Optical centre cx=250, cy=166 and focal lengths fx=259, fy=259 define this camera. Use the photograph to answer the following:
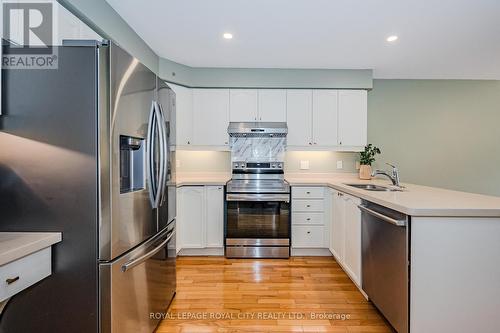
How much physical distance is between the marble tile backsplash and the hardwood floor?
1373mm

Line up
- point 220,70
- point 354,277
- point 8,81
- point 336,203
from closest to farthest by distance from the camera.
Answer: point 8,81 → point 354,277 → point 336,203 → point 220,70

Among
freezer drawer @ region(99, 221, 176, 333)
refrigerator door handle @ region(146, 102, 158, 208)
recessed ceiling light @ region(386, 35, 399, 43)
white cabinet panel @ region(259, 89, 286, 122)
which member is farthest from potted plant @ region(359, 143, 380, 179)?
refrigerator door handle @ region(146, 102, 158, 208)

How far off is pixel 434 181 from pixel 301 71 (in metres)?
2.61

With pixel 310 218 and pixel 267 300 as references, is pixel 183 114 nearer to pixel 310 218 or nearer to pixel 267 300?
pixel 310 218

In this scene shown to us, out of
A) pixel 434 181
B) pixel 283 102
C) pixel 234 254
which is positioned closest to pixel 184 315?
pixel 234 254

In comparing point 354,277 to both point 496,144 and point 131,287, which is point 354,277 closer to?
point 131,287

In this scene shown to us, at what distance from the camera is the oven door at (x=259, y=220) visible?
3113 mm

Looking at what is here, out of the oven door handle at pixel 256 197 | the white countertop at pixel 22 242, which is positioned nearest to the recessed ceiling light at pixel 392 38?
the oven door handle at pixel 256 197

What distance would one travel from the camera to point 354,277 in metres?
2.32

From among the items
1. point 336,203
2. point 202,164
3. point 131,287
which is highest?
point 202,164

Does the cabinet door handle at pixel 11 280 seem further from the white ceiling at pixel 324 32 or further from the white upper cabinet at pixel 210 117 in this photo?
the white upper cabinet at pixel 210 117

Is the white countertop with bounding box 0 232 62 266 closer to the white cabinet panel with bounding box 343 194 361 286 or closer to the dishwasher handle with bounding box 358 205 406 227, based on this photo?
the dishwasher handle with bounding box 358 205 406 227

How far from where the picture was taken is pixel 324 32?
245 cm

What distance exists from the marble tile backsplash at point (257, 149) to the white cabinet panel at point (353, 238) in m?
1.27
